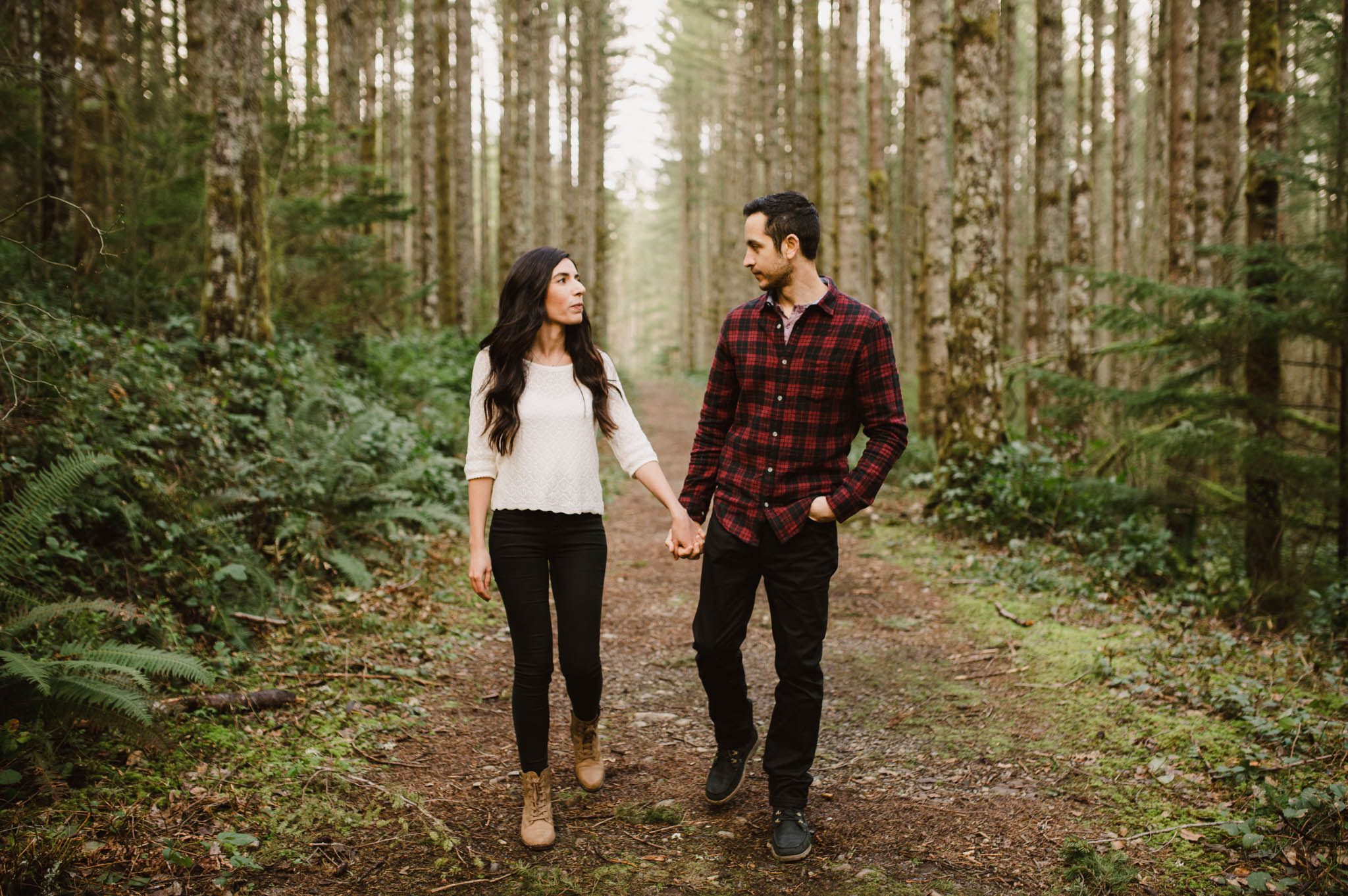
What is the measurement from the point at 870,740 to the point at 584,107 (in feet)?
76.5

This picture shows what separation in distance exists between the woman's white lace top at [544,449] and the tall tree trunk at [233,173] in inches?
233

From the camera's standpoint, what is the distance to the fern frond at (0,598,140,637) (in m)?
3.74

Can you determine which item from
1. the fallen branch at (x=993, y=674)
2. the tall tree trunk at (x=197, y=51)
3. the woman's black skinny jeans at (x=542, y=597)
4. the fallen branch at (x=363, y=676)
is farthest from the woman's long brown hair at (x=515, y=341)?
the tall tree trunk at (x=197, y=51)

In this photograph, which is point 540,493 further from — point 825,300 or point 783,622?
point 825,300

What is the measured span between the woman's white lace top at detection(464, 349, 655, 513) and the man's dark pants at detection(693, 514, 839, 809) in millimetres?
592

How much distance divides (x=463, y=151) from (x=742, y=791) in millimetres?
16376

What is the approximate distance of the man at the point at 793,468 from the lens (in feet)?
11.1

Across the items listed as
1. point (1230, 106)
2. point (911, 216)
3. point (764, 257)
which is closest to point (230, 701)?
point (764, 257)

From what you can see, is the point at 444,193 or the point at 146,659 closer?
the point at 146,659

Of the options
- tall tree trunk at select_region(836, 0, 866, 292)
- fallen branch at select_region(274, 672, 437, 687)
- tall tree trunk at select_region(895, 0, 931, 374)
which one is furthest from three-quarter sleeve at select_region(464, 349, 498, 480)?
tall tree trunk at select_region(895, 0, 931, 374)

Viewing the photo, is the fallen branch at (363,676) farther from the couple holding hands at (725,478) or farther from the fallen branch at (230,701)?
the couple holding hands at (725,478)

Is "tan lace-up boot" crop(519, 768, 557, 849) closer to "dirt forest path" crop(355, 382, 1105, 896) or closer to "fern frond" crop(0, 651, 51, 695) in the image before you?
"dirt forest path" crop(355, 382, 1105, 896)

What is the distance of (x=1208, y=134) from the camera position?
12.5 m

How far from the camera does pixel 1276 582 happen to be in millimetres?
6770
